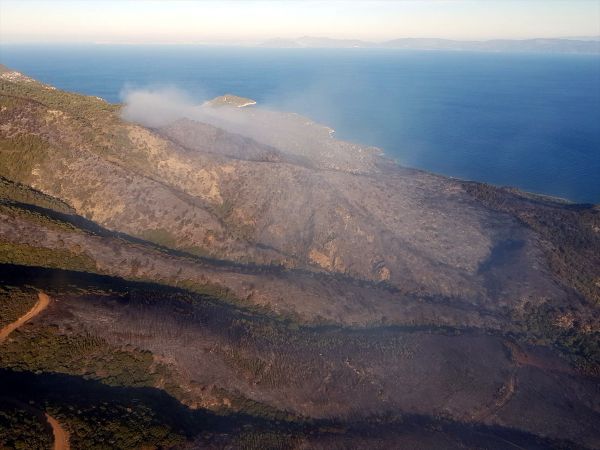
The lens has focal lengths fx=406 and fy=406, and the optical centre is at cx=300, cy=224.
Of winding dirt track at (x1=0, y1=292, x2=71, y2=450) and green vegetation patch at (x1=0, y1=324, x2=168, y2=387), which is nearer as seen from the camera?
winding dirt track at (x1=0, y1=292, x2=71, y2=450)

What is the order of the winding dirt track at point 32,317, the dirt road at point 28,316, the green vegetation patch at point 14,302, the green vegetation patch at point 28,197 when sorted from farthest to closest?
the green vegetation patch at point 28,197 → the green vegetation patch at point 14,302 → the dirt road at point 28,316 → the winding dirt track at point 32,317

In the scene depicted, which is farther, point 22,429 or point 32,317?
point 32,317

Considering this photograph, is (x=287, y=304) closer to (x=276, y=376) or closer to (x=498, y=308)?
(x=276, y=376)

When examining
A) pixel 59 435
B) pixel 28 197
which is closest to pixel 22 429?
pixel 59 435

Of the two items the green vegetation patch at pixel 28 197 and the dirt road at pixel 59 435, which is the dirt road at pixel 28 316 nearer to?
the dirt road at pixel 59 435

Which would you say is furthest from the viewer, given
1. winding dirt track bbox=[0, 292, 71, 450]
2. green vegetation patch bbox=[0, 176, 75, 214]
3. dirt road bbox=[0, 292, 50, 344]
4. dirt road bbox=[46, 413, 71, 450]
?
green vegetation patch bbox=[0, 176, 75, 214]

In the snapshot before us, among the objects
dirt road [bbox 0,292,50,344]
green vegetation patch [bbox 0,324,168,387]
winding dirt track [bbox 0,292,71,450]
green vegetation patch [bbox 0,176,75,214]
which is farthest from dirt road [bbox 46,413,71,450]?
green vegetation patch [bbox 0,176,75,214]

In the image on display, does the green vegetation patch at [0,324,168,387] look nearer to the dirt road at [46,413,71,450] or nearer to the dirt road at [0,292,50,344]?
the dirt road at [0,292,50,344]

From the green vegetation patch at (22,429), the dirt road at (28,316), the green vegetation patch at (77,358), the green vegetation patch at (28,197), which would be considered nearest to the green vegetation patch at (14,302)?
the dirt road at (28,316)

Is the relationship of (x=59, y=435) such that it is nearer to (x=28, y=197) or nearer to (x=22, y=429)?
(x=22, y=429)
